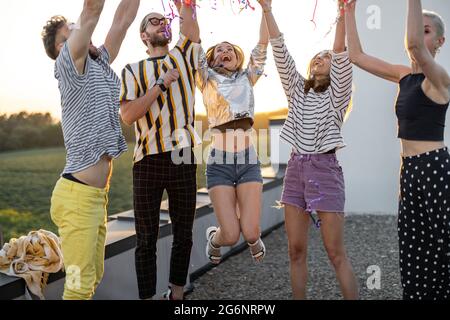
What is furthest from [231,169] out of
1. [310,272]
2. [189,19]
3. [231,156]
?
[310,272]

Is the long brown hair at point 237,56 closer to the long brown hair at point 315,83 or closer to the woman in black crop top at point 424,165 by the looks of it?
the long brown hair at point 315,83

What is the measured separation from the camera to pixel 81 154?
3.13 m

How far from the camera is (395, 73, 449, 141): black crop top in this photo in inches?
126

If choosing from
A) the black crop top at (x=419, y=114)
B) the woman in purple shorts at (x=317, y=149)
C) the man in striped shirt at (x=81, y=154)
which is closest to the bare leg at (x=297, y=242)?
the woman in purple shorts at (x=317, y=149)

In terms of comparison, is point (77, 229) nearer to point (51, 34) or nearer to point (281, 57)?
point (51, 34)

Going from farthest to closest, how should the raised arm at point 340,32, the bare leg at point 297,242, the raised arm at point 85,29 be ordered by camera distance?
1. the bare leg at point 297,242
2. the raised arm at point 340,32
3. the raised arm at point 85,29

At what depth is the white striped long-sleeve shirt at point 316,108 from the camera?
3.61 metres

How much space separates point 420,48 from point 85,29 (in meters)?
1.77

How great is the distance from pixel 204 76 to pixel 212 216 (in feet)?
6.85

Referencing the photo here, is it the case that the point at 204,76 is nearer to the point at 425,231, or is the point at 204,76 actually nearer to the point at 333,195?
the point at 333,195

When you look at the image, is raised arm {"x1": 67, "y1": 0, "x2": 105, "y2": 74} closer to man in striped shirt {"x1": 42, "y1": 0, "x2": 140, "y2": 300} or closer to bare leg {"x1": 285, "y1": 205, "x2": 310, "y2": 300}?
man in striped shirt {"x1": 42, "y1": 0, "x2": 140, "y2": 300}

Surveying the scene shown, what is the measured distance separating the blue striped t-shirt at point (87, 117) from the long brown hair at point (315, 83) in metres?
1.33
